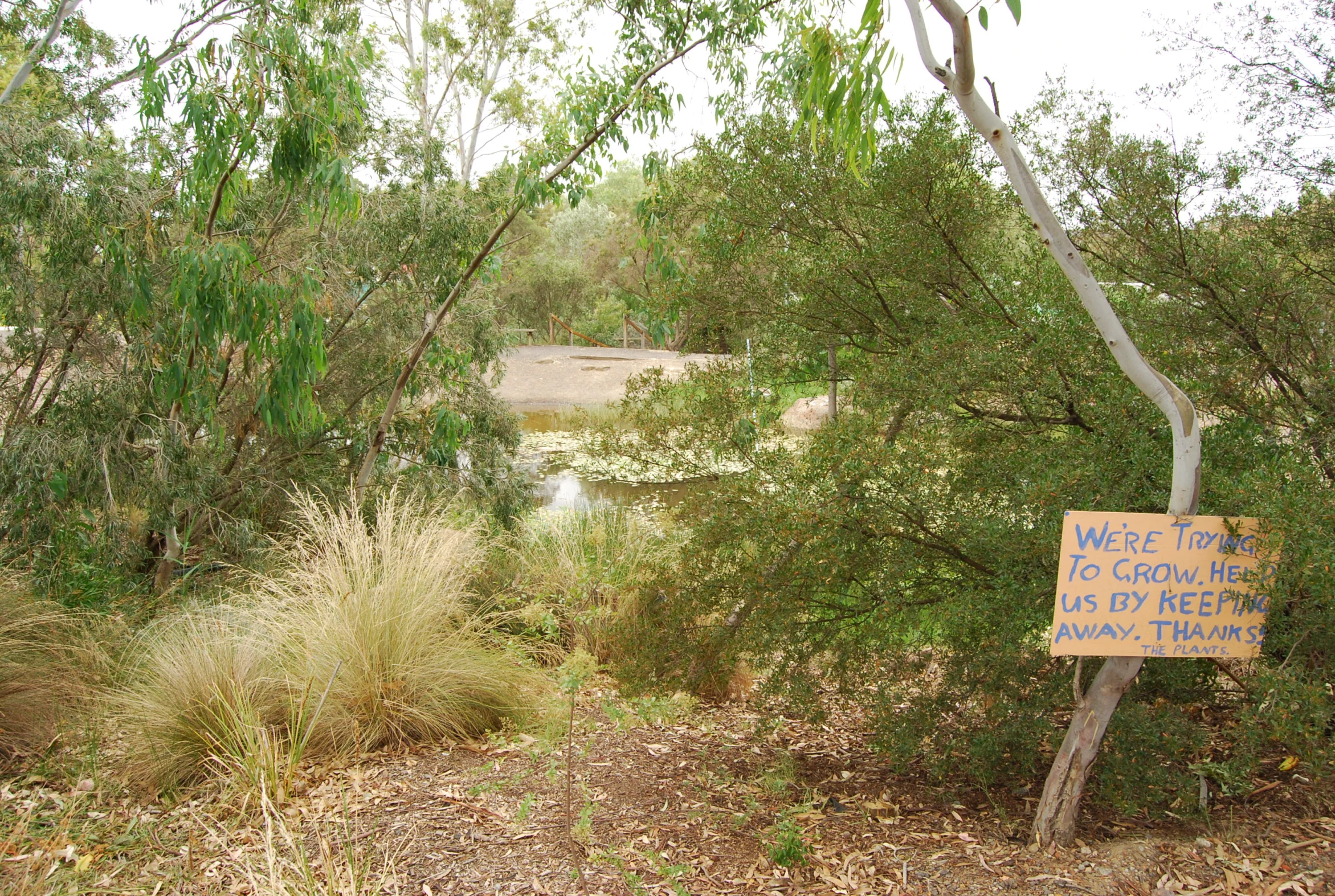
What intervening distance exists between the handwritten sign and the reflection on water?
603cm

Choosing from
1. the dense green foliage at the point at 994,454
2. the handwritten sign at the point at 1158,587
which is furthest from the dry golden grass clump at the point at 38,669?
the handwritten sign at the point at 1158,587

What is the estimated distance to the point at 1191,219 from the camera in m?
3.68

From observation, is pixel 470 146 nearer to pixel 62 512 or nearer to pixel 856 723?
pixel 62 512

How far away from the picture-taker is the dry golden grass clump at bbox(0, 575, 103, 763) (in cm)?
402

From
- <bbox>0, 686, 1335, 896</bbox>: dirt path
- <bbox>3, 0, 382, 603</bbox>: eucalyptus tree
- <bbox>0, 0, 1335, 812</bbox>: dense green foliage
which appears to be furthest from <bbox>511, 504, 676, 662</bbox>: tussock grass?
<bbox>3, 0, 382, 603</bbox>: eucalyptus tree

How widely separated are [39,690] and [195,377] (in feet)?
6.06

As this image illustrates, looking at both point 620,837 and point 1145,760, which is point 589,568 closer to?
point 620,837

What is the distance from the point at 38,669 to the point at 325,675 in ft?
4.58

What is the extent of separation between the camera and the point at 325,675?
397 centimetres

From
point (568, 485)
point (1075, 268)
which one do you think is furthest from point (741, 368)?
point (568, 485)

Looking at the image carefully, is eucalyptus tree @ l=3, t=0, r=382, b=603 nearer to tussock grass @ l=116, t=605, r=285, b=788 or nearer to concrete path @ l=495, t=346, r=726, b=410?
tussock grass @ l=116, t=605, r=285, b=788

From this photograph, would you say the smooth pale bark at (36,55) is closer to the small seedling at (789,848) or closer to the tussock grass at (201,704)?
the tussock grass at (201,704)

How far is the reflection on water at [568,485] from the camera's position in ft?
35.4

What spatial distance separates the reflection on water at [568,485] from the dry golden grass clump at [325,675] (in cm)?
405
